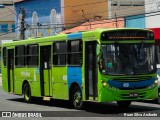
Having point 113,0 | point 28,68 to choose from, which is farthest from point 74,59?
point 113,0

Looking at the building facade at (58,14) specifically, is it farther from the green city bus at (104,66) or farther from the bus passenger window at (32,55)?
the green city bus at (104,66)

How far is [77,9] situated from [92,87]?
130 ft

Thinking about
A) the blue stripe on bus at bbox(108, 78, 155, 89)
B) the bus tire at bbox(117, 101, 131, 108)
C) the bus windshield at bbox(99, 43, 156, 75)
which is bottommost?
the bus tire at bbox(117, 101, 131, 108)

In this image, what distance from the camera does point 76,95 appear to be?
18031 mm

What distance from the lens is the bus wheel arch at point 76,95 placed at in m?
17.7

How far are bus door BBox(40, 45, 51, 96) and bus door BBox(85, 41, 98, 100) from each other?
A: 3.36 metres

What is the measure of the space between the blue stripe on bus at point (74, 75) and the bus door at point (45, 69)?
1937mm

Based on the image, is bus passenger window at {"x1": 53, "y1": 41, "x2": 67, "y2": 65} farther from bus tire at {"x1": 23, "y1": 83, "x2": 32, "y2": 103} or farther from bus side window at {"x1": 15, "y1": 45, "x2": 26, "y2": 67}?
bus tire at {"x1": 23, "y1": 83, "x2": 32, "y2": 103}

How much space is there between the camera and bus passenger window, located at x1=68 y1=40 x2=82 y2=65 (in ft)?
57.9

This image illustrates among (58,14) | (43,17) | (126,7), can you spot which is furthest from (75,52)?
(126,7)

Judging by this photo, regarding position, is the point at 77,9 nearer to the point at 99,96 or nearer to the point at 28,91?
the point at 28,91

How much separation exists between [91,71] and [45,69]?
4097 millimetres

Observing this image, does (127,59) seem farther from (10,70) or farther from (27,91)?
(10,70)

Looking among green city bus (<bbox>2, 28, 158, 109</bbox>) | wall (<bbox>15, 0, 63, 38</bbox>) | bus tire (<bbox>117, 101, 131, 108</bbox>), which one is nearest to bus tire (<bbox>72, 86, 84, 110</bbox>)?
green city bus (<bbox>2, 28, 158, 109</bbox>)
